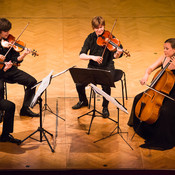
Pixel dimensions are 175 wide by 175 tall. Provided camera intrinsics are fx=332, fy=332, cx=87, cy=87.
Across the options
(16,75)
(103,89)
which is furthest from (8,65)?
(103,89)

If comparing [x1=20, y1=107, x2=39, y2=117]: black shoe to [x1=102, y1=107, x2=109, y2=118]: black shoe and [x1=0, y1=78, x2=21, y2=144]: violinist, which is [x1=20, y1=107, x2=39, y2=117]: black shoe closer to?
[x1=0, y1=78, x2=21, y2=144]: violinist

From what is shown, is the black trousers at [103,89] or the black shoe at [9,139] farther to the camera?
the black trousers at [103,89]

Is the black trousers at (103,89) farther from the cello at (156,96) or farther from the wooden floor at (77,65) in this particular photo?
the cello at (156,96)

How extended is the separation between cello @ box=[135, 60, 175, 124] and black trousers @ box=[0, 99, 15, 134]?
149 cm

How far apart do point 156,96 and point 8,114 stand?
170 centimetres

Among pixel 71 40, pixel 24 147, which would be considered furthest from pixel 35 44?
pixel 24 147

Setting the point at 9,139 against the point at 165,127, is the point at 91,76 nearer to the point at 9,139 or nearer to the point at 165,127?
the point at 165,127

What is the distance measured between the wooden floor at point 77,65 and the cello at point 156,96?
0.38 metres

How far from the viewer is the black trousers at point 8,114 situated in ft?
12.4

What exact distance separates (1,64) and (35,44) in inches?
83.1

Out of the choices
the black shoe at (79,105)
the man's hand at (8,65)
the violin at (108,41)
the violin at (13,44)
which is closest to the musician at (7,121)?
the man's hand at (8,65)

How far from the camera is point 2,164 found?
137 inches

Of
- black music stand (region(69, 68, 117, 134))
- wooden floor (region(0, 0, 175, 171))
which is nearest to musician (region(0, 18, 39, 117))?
wooden floor (region(0, 0, 175, 171))

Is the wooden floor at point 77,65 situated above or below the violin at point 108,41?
below
